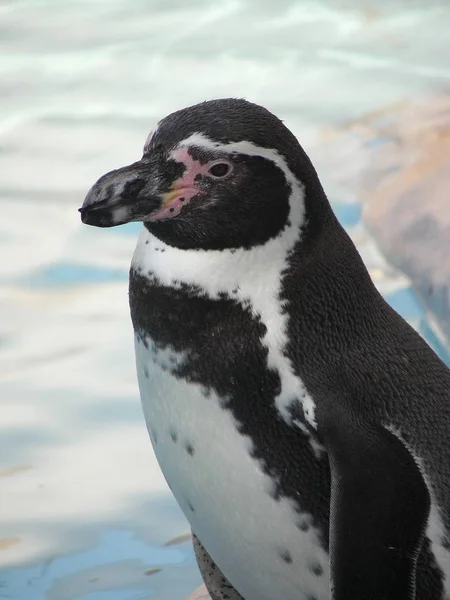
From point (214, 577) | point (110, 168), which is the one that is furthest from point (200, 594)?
point (110, 168)

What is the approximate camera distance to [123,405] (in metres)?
2.64

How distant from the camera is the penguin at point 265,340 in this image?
1.39 meters

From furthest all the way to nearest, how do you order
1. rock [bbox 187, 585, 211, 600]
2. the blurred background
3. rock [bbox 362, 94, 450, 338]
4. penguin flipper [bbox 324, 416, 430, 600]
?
rock [bbox 362, 94, 450, 338] < the blurred background < rock [bbox 187, 585, 211, 600] < penguin flipper [bbox 324, 416, 430, 600]

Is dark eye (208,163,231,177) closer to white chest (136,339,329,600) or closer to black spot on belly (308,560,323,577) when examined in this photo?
white chest (136,339,329,600)

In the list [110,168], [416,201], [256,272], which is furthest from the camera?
[110,168]

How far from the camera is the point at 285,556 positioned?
1445 mm

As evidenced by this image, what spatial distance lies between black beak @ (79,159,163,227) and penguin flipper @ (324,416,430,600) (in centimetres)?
32

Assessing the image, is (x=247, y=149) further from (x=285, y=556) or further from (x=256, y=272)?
(x=285, y=556)

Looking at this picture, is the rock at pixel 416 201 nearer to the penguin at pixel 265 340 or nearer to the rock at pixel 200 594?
the rock at pixel 200 594

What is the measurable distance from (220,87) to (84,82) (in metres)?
0.54

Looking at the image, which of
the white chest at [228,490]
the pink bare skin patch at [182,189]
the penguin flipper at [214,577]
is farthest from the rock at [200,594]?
the pink bare skin patch at [182,189]

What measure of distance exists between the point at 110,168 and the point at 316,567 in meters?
2.54

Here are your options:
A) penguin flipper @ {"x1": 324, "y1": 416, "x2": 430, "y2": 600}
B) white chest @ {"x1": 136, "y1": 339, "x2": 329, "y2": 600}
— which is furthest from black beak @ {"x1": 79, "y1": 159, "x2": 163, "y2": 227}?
penguin flipper @ {"x1": 324, "y1": 416, "x2": 430, "y2": 600}

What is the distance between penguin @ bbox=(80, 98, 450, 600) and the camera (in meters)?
1.39
